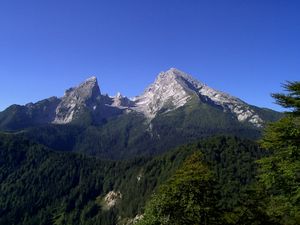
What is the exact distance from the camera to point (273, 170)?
138ft

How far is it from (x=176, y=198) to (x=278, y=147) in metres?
11.6

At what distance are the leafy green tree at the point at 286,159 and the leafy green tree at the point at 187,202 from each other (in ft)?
21.3

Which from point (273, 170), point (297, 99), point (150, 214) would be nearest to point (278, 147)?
point (273, 170)

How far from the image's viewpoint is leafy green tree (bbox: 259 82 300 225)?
3838cm

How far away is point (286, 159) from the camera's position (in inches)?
1569

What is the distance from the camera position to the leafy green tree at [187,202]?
3888cm

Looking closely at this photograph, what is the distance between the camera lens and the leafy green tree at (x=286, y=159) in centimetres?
3838

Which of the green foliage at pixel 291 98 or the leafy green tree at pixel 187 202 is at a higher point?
the green foliage at pixel 291 98

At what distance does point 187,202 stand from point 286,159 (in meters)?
10.2

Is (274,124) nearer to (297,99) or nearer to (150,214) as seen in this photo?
(297,99)

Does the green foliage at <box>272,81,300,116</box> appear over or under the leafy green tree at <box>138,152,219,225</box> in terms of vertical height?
over

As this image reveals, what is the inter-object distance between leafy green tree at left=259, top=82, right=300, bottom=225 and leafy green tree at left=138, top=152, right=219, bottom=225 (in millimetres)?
6502

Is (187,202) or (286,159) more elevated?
(286,159)

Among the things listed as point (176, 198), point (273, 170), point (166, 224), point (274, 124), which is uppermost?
point (274, 124)
